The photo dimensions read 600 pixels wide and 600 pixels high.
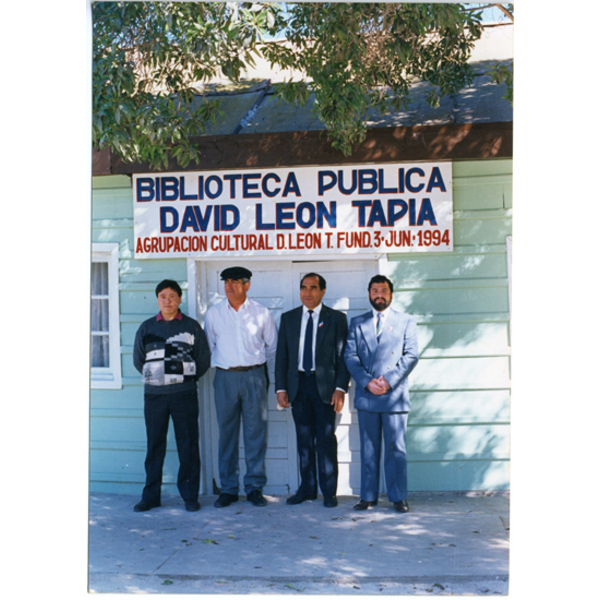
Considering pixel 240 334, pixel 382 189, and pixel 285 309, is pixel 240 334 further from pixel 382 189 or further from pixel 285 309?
pixel 382 189

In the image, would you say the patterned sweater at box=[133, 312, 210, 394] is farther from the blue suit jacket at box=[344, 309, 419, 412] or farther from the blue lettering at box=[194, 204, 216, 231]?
the blue suit jacket at box=[344, 309, 419, 412]

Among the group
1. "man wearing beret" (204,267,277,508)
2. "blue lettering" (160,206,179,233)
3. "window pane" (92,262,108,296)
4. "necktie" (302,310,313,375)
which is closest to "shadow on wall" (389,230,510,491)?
"necktie" (302,310,313,375)

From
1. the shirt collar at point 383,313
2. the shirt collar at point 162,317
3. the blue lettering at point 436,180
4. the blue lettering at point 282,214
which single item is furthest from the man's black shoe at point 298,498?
the blue lettering at point 436,180

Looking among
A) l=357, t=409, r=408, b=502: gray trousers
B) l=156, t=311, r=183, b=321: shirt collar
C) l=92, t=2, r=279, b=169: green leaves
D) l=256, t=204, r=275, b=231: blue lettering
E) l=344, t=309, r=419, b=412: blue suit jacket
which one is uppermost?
l=92, t=2, r=279, b=169: green leaves

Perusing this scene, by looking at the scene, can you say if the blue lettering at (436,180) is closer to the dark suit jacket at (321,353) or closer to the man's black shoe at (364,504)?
the dark suit jacket at (321,353)

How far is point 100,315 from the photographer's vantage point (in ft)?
23.7

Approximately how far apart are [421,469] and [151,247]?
332 centimetres

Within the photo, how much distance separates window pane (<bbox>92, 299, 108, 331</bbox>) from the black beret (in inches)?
55.2

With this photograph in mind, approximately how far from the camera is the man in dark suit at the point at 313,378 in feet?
21.2

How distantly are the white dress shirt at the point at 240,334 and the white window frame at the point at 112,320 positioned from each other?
0.98 metres

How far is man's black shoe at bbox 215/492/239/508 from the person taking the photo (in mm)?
6539

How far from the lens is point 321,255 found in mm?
6688
